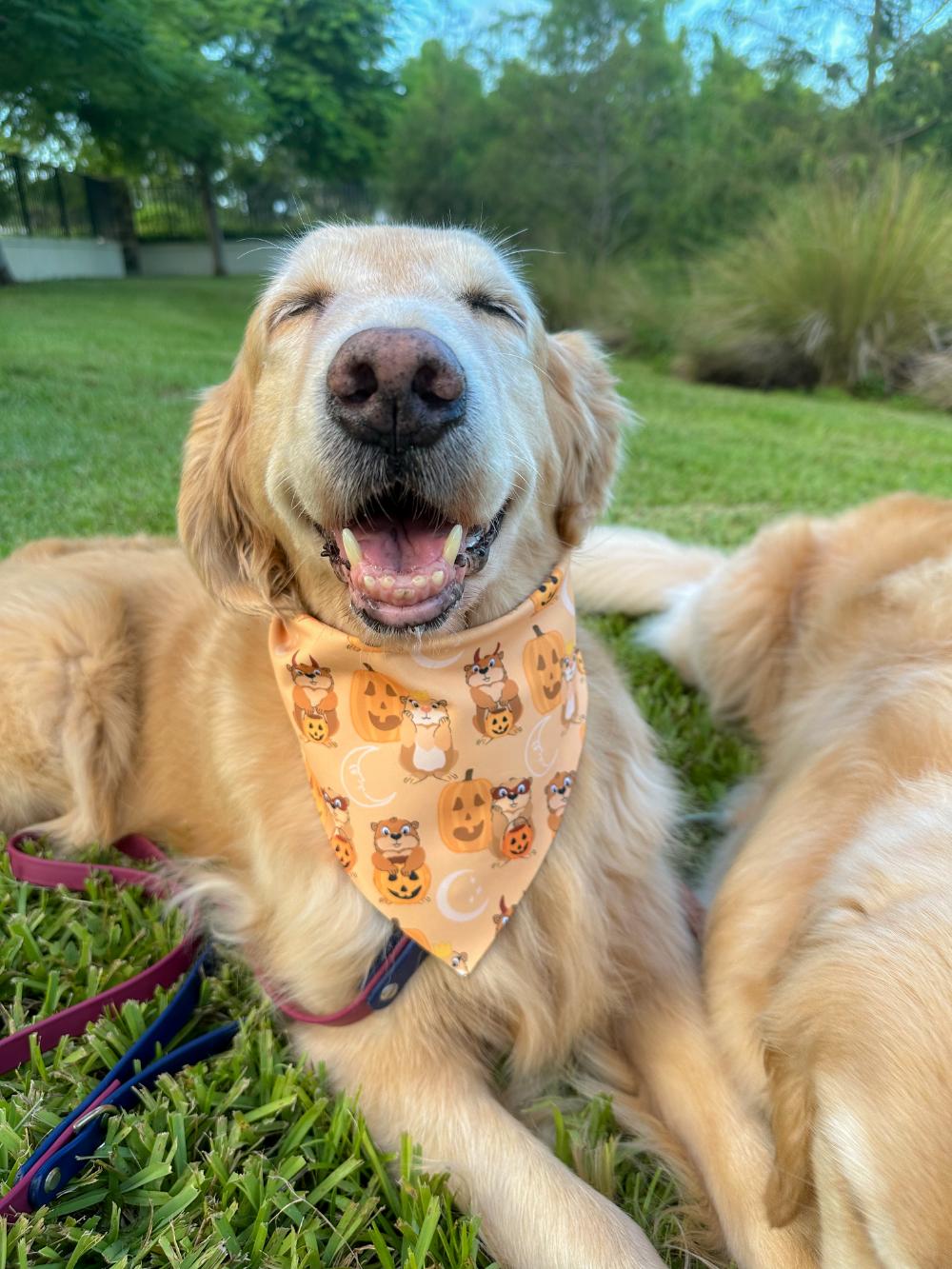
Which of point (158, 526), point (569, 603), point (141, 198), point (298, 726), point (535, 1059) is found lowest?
point (535, 1059)

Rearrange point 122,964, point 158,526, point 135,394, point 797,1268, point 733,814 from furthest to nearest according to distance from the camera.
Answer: point 135,394 → point 158,526 → point 733,814 → point 122,964 → point 797,1268

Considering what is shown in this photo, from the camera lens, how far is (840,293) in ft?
36.3

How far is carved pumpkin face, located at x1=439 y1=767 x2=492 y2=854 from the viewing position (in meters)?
1.93

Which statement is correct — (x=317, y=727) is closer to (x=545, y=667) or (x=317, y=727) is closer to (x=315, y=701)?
(x=315, y=701)

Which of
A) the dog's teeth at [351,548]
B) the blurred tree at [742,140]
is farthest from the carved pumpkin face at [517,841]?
the blurred tree at [742,140]

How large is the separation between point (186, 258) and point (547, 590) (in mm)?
4564

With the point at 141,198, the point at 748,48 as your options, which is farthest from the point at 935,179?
the point at 141,198

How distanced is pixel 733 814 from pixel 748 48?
11990 millimetres

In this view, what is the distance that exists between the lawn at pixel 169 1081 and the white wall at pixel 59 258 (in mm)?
67

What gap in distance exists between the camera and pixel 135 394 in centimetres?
454

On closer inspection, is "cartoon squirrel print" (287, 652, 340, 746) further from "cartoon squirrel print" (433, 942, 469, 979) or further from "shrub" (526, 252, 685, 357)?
"shrub" (526, 252, 685, 357)

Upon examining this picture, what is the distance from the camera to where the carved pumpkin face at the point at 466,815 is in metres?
1.93

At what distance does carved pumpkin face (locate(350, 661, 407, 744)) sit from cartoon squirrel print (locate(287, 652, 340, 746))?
0.16ft

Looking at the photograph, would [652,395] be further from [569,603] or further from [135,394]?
[569,603]
